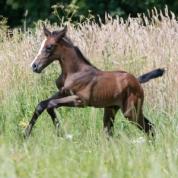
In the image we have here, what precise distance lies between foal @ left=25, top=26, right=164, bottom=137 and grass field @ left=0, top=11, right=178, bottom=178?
0.26m

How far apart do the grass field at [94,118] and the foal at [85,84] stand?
0.26 meters

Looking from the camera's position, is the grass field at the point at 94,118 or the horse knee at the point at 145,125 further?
the horse knee at the point at 145,125

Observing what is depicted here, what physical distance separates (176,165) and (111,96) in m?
2.51

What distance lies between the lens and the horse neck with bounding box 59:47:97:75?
27.1 ft

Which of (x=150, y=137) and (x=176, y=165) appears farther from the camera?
(x=150, y=137)

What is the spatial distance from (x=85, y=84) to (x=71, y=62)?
311 mm

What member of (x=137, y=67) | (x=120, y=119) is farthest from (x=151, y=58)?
(x=120, y=119)

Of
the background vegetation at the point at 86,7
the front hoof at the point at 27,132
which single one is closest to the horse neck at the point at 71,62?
the front hoof at the point at 27,132

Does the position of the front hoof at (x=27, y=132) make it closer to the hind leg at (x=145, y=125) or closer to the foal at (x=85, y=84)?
the foal at (x=85, y=84)

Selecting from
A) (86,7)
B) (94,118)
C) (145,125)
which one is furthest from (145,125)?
(86,7)

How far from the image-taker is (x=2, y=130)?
8.62 meters

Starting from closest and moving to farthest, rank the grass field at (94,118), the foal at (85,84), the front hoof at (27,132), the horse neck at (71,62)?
→ the grass field at (94,118) < the front hoof at (27,132) < the foal at (85,84) < the horse neck at (71,62)

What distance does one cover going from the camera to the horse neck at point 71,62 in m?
8.25

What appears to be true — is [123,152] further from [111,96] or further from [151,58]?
[151,58]
